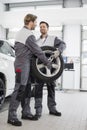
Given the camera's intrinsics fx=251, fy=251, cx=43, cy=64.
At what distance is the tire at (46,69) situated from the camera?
12.2 ft

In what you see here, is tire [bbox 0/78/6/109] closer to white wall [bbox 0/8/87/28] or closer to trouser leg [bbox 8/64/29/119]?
trouser leg [bbox 8/64/29/119]

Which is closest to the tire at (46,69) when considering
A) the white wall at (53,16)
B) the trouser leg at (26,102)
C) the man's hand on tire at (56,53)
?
the man's hand on tire at (56,53)

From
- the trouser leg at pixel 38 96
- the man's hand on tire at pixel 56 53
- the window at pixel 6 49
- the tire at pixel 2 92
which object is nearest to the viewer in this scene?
the man's hand on tire at pixel 56 53

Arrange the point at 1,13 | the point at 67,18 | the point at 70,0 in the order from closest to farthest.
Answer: the point at 67,18 < the point at 1,13 < the point at 70,0

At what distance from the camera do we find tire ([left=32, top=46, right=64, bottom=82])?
373 centimetres

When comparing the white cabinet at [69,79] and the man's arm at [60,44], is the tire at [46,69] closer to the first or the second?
the man's arm at [60,44]

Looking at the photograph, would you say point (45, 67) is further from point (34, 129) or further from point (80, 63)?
point (80, 63)

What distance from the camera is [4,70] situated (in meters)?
4.59

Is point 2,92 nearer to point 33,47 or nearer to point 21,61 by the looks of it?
point 21,61

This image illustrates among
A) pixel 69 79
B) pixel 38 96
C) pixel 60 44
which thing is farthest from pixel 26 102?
pixel 69 79

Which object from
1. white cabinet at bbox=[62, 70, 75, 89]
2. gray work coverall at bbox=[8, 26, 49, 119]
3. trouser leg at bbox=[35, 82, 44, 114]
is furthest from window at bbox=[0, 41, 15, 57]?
white cabinet at bbox=[62, 70, 75, 89]

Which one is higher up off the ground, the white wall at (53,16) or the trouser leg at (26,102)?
the white wall at (53,16)

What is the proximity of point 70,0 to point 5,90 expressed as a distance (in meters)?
6.99

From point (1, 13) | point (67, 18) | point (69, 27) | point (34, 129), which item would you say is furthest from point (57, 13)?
point (34, 129)
